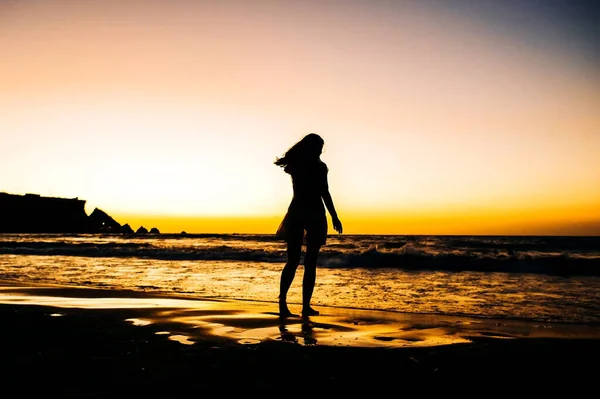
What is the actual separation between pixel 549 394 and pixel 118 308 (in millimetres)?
5387

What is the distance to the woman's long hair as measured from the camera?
6.73 metres

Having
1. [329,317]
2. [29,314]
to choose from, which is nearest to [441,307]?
[329,317]

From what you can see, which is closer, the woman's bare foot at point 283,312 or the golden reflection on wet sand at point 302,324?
the golden reflection on wet sand at point 302,324

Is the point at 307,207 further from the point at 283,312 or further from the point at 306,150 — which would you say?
the point at 283,312

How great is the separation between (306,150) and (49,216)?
11285 cm

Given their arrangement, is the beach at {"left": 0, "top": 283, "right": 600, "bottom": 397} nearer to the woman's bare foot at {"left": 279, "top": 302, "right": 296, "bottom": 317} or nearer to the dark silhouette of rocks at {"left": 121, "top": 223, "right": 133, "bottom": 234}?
the woman's bare foot at {"left": 279, "top": 302, "right": 296, "bottom": 317}

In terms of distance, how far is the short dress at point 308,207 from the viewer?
6.70 metres

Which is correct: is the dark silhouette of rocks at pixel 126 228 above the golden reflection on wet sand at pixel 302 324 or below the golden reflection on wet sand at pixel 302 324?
above

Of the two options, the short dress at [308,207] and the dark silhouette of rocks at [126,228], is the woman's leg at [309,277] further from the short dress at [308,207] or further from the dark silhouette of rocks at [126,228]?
the dark silhouette of rocks at [126,228]

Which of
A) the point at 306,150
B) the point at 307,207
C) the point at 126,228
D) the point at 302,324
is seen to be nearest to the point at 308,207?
the point at 307,207

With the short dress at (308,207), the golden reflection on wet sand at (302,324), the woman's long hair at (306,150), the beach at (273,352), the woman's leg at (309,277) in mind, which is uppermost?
the woman's long hair at (306,150)

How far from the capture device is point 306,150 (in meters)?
6.73

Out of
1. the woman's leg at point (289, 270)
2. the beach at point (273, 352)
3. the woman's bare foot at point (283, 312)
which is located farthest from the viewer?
the woman's leg at point (289, 270)

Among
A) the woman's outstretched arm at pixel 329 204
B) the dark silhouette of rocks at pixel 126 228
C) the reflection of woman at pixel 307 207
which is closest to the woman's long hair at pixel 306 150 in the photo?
the reflection of woman at pixel 307 207
